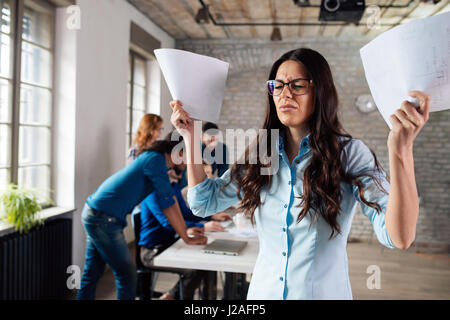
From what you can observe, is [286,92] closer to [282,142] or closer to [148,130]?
[282,142]

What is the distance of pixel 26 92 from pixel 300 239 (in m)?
2.82

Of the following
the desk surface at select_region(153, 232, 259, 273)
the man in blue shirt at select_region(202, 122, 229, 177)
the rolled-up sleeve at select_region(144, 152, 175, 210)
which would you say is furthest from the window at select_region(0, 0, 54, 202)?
the desk surface at select_region(153, 232, 259, 273)

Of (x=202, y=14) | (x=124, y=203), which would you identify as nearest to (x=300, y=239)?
(x=124, y=203)

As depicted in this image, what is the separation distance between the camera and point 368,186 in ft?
3.23

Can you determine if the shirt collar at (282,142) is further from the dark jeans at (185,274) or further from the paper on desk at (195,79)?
the dark jeans at (185,274)

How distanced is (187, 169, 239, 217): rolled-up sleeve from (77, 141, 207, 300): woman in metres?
1.19

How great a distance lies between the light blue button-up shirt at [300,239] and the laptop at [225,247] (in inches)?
36.1

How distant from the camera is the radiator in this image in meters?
2.59

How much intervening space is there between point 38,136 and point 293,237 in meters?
2.86

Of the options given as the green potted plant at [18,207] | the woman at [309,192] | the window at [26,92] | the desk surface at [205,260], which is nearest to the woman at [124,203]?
the desk surface at [205,260]

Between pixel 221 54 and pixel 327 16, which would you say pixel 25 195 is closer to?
pixel 327 16

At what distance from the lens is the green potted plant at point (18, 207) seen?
2598 mm

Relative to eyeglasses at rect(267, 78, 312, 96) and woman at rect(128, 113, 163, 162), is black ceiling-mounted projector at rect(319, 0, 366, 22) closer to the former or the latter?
woman at rect(128, 113, 163, 162)
